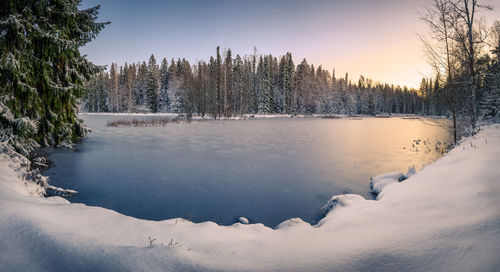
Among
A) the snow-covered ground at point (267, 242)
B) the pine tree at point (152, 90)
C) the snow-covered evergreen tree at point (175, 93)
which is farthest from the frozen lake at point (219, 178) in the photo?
the pine tree at point (152, 90)

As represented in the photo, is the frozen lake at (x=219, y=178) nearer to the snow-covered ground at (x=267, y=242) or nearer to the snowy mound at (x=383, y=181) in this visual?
the snowy mound at (x=383, y=181)

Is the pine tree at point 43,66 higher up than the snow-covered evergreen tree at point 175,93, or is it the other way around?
the snow-covered evergreen tree at point 175,93

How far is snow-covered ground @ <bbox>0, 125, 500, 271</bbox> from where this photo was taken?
1856mm

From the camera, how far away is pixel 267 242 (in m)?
2.99

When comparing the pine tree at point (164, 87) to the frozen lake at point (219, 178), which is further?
the pine tree at point (164, 87)

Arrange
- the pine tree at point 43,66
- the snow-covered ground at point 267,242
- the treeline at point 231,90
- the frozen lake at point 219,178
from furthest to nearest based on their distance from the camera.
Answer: the treeline at point 231,90
the pine tree at point 43,66
the frozen lake at point 219,178
the snow-covered ground at point 267,242

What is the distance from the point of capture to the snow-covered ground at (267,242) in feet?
6.09

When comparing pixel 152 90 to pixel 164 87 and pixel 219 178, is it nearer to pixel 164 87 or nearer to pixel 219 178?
pixel 164 87

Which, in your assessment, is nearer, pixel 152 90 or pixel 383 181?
pixel 383 181

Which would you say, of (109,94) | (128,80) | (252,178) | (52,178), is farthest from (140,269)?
(109,94)

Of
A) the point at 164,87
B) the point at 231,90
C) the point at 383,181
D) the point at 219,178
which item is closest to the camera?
the point at 383,181

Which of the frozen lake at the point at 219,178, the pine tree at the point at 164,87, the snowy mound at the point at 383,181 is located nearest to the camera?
the frozen lake at the point at 219,178

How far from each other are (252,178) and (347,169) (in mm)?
4369

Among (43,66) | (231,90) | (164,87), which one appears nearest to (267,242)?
(43,66)
